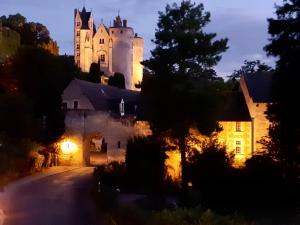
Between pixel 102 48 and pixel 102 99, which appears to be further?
pixel 102 48

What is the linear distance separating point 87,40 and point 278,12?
8066cm

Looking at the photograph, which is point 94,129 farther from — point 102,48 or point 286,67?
point 102,48

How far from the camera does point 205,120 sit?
116 feet

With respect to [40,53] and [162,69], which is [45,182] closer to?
[162,69]

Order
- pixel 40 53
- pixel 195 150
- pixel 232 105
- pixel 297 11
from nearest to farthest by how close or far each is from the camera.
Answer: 1. pixel 297 11
2. pixel 195 150
3. pixel 232 105
4. pixel 40 53

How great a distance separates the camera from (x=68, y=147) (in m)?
46.5

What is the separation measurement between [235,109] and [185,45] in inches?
377

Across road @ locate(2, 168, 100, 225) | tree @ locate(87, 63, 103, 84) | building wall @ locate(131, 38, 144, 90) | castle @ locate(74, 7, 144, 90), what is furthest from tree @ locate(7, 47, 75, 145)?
building wall @ locate(131, 38, 144, 90)

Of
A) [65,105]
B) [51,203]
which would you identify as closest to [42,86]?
[65,105]

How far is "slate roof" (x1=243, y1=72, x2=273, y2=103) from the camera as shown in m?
43.3

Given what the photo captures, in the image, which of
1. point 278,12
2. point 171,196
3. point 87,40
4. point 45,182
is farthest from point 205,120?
point 87,40

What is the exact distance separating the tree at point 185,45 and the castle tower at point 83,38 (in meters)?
70.0

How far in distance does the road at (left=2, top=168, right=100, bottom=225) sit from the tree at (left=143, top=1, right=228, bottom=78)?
8959 millimetres

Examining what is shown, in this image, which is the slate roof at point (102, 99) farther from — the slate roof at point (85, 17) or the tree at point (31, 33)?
the slate roof at point (85, 17)
